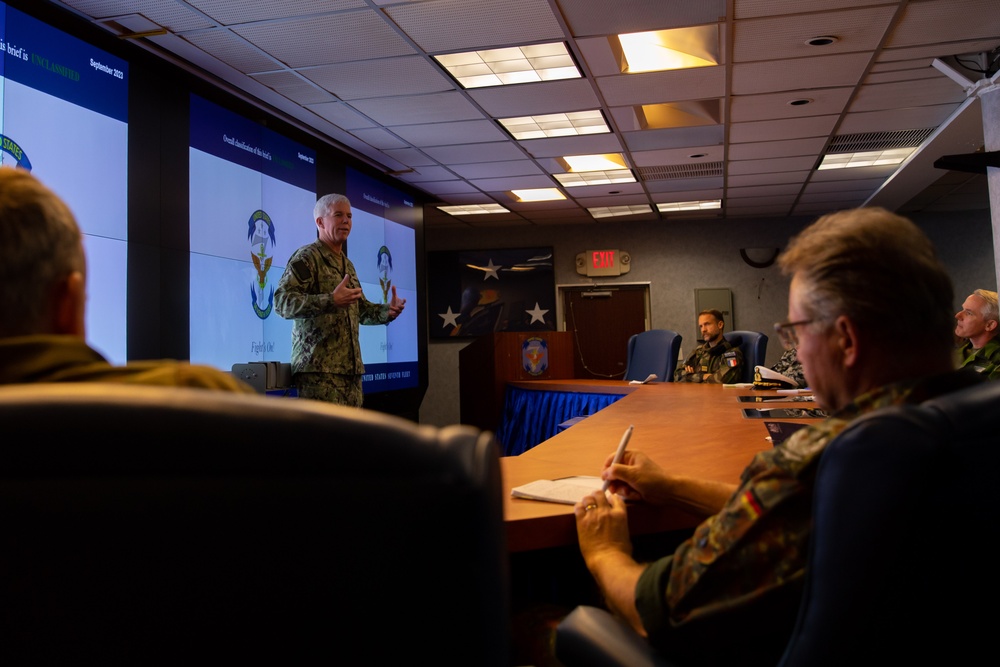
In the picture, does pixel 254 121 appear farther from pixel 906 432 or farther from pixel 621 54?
pixel 906 432

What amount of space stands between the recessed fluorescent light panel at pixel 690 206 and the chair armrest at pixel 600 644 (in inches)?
325

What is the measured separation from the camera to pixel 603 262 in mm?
10227

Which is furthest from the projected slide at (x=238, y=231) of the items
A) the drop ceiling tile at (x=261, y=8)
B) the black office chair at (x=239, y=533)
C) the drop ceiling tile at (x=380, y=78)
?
the black office chair at (x=239, y=533)

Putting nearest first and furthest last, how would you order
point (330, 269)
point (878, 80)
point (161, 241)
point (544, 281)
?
point (330, 269), point (161, 241), point (878, 80), point (544, 281)

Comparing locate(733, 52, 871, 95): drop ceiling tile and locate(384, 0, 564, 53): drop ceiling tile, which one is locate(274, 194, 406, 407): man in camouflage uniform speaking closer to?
locate(384, 0, 564, 53): drop ceiling tile

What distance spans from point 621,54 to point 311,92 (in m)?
1.96

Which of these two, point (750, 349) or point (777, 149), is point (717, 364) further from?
point (777, 149)

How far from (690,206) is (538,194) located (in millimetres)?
2113

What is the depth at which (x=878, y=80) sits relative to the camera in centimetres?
473

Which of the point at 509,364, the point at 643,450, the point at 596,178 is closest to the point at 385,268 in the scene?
the point at 509,364

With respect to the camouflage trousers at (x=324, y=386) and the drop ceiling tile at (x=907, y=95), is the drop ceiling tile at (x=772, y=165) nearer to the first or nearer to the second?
the drop ceiling tile at (x=907, y=95)

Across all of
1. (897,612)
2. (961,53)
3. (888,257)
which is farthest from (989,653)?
(961,53)

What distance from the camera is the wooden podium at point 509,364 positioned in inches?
251

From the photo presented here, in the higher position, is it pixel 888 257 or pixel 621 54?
pixel 621 54
